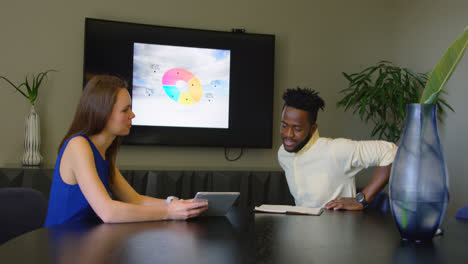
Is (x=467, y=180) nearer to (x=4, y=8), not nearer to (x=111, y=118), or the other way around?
(x=111, y=118)

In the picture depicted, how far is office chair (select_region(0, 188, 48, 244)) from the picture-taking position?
1298 mm

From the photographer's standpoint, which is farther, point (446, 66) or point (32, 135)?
point (32, 135)

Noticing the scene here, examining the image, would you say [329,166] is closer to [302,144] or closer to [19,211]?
[302,144]

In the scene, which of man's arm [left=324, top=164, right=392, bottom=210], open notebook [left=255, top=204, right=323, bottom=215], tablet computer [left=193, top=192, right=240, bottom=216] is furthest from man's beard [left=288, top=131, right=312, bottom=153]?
tablet computer [left=193, top=192, right=240, bottom=216]

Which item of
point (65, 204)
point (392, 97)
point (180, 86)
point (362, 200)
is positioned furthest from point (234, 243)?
point (392, 97)

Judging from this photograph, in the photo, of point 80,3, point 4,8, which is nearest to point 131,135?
point 80,3

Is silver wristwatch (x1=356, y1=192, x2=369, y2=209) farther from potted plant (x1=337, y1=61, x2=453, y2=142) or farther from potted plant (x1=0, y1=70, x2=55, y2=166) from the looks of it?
potted plant (x1=0, y1=70, x2=55, y2=166)

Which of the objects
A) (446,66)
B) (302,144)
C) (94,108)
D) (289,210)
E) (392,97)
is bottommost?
(289,210)

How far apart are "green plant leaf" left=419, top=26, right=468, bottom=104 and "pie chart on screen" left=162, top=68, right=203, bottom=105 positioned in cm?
298

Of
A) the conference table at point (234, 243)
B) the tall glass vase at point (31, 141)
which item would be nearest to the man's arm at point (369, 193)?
the conference table at point (234, 243)

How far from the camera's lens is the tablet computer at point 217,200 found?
1.51 metres

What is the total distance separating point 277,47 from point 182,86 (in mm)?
1064

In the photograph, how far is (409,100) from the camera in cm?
388

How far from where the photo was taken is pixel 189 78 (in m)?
3.98
